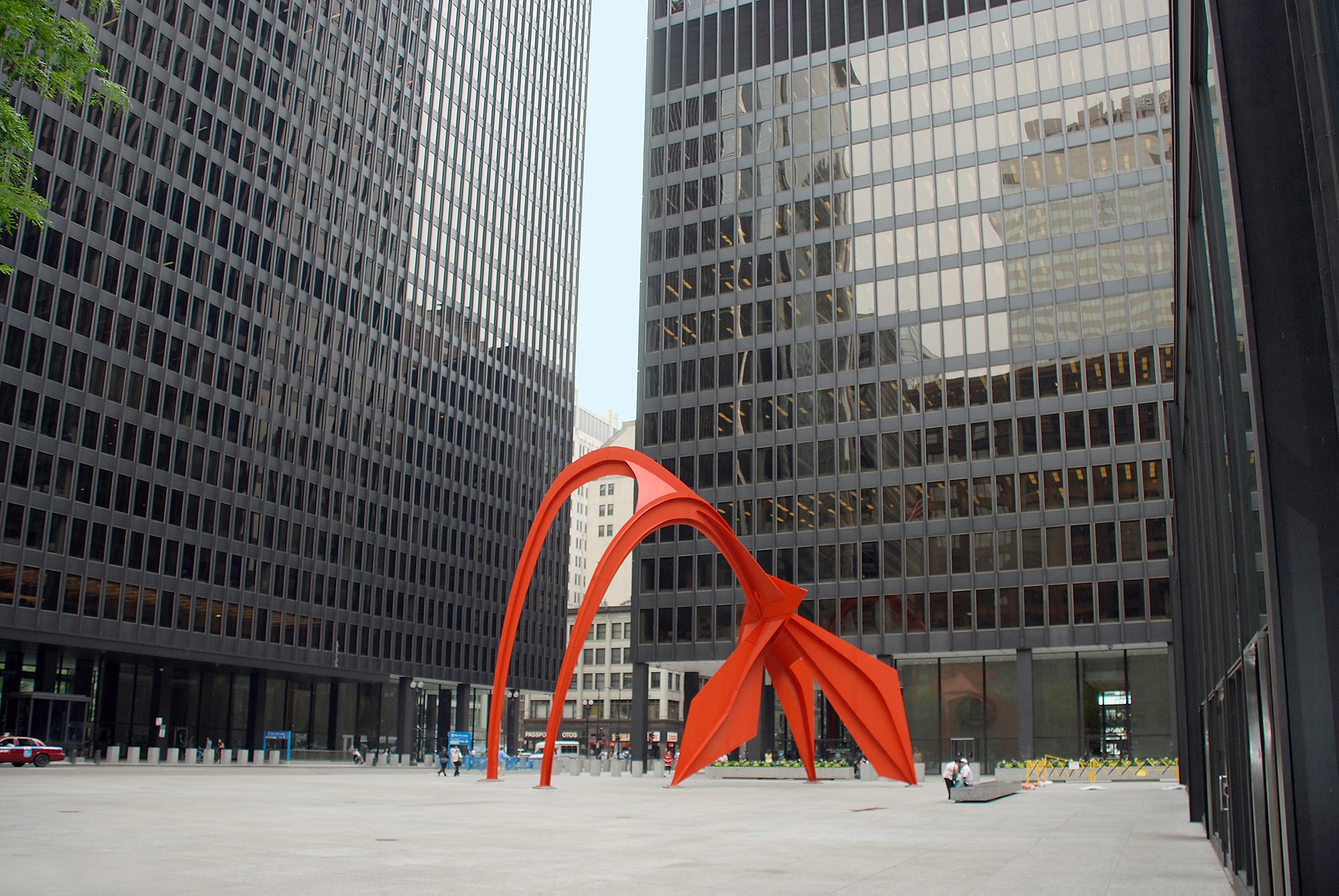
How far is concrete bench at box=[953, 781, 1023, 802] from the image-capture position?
28359 mm

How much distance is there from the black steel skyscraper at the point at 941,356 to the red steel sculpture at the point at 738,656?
61.6ft

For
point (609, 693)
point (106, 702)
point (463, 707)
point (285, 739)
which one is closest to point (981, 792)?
point (106, 702)

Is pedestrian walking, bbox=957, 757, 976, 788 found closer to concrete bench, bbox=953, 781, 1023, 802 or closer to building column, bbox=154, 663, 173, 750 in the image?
concrete bench, bbox=953, 781, 1023, 802

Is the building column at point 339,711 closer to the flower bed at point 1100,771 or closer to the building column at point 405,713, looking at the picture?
the building column at point 405,713

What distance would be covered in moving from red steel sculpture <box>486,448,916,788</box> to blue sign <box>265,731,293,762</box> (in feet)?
107

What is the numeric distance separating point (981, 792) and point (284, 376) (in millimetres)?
51166

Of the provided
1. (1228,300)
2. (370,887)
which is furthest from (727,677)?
(1228,300)

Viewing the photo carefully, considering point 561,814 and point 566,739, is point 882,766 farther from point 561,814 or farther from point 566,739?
point 566,739

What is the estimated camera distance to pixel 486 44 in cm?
9350

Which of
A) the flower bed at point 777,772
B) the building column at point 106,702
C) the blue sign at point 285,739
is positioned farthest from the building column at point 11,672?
the flower bed at point 777,772

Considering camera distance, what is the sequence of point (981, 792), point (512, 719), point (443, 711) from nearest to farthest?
point (981, 792) < point (443, 711) < point (512, 719)

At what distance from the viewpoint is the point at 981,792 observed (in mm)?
28953

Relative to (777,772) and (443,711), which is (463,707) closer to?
(443,711)

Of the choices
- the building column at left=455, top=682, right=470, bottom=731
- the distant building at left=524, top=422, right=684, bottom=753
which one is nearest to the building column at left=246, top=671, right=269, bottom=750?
the building column at left=455, top=682, right=470, bottom=731
